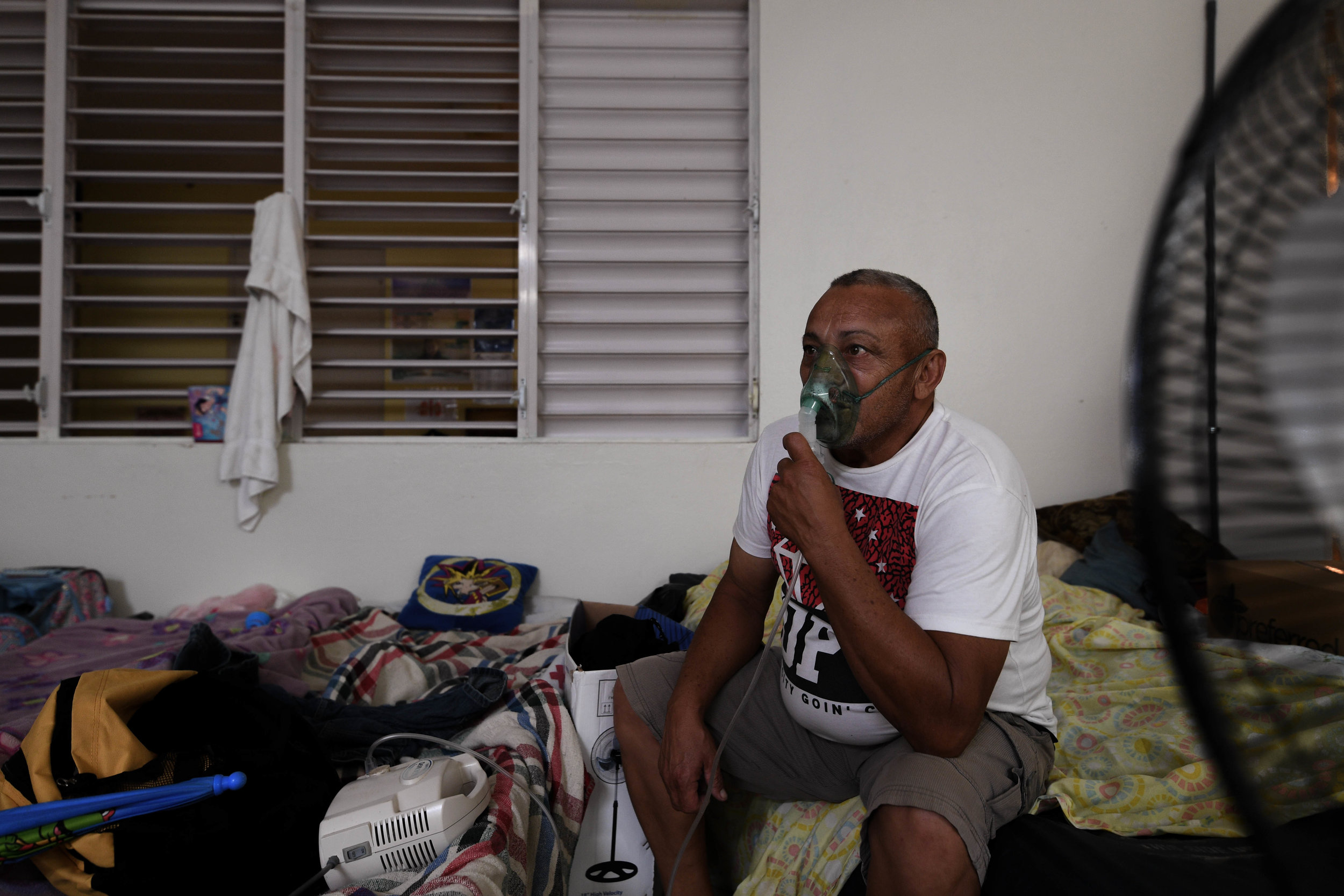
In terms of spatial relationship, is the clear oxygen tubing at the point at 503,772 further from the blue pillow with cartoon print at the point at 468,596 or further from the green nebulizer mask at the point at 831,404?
the blue pillow with cartoon print at the point at 468,596

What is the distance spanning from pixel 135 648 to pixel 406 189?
147 centimetres

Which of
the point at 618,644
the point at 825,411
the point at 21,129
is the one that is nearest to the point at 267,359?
the point at 21,129

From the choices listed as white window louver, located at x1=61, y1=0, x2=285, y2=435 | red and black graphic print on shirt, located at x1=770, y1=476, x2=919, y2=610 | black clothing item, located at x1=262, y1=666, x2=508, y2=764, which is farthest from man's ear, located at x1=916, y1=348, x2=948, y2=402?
white window louver, located at x1=61, y1=0, x2=285, y2=435

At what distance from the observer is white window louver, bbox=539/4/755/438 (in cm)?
237

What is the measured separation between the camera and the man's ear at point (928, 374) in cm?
107

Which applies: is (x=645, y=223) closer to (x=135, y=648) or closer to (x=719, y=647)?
(x=719, y=647)

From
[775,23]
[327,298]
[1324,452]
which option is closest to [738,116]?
[775,23]

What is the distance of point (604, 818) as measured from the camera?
4.14 ft

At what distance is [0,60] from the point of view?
7.52 feet

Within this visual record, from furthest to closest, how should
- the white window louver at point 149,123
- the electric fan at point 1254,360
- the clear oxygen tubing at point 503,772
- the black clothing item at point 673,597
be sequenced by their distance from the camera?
the white window louver at point 149,123 → the black clothing item at point 673,597 → the clear oxygen tubing at point 503,772 → the electric fan at point 1254,360

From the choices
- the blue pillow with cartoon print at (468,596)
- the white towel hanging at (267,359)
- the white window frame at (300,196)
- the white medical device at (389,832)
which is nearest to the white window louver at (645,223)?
the white window frame at (300,196)

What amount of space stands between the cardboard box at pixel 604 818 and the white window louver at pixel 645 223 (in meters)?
1.17

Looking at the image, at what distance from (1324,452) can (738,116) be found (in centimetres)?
235

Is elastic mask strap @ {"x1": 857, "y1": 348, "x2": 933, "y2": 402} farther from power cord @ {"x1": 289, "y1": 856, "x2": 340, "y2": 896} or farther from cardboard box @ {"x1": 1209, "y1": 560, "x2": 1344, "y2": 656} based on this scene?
power cord @ {"x1": 289, "y1": 856, "x2": 340, "y2": 896}
